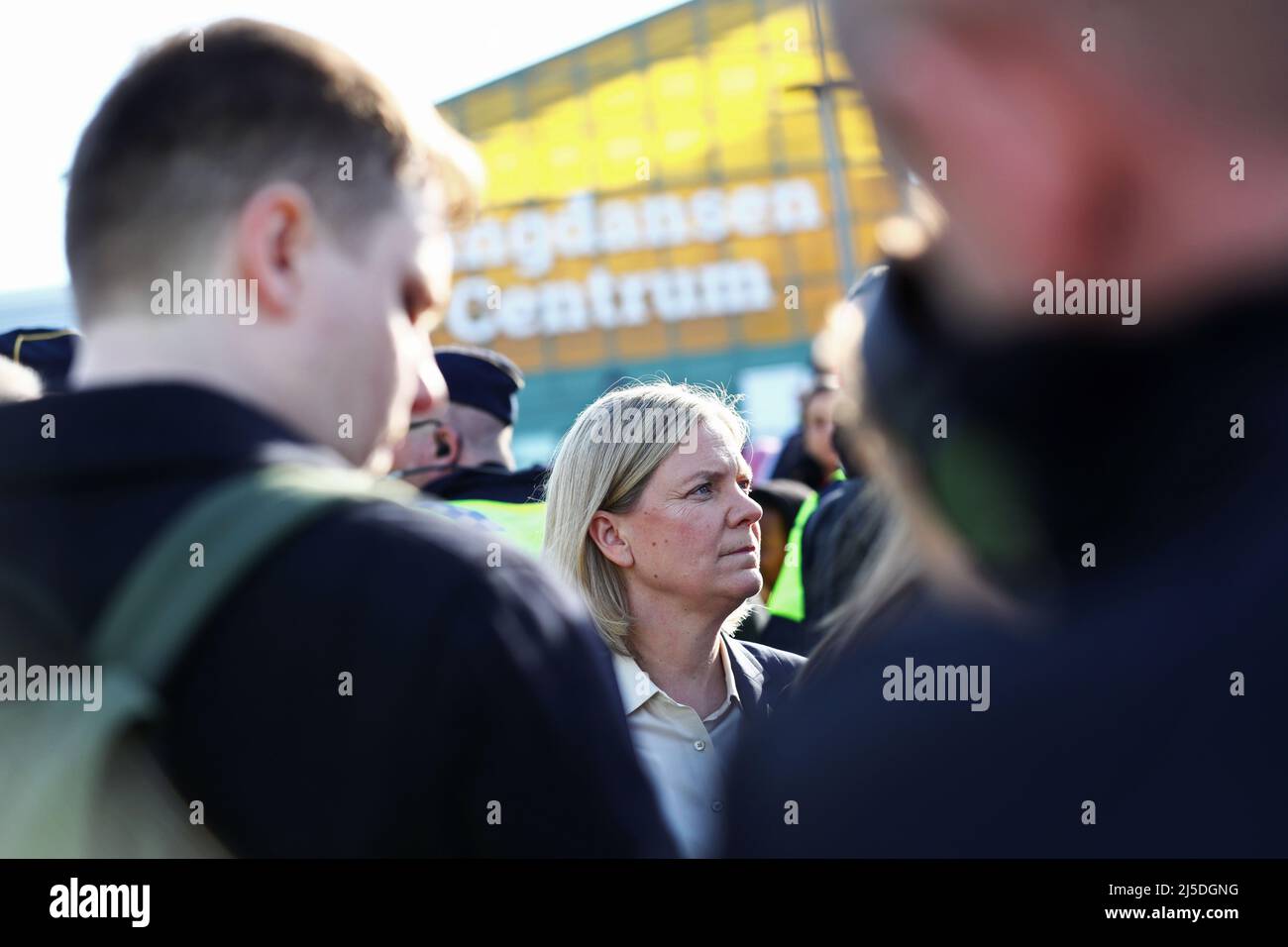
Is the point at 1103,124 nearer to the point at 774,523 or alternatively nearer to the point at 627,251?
the point at 774,523

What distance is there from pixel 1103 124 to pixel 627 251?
55.2 feet

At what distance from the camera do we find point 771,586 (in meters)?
3.79

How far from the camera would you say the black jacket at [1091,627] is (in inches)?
21.9

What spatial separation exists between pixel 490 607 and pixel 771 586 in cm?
289

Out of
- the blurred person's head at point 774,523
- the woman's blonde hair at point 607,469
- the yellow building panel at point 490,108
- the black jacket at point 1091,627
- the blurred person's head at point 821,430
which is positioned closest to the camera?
the black jacket at point 1091,627

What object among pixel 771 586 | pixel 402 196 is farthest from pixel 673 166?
pixel 402 196

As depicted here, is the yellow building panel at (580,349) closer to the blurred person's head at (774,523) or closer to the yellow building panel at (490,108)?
the yellow building panel at (490,108)

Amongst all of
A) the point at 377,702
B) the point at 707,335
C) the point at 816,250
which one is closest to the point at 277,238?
the point at 377,702

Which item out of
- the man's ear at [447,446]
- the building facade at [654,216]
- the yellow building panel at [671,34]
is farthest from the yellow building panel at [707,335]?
the man's ear at [447,446]

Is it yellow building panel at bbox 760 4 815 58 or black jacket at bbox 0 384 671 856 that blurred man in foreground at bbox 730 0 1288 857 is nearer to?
black jacket at bbox 0 384 671 856

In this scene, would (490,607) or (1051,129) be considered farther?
(490,607)

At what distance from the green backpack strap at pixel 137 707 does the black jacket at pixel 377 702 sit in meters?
0.01
